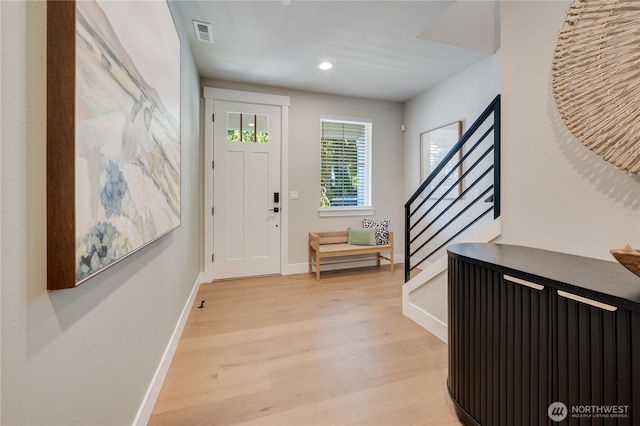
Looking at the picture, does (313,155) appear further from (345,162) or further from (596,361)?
(596,361)

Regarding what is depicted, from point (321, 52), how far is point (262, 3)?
0.90 metres

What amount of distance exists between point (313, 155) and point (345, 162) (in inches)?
22.6

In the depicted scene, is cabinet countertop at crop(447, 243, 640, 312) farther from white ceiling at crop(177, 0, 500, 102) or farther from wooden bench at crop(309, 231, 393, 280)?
wooden bench at crop(309, 231, 393, 280)

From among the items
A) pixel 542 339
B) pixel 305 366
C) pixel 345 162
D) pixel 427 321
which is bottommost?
pixel 305 366

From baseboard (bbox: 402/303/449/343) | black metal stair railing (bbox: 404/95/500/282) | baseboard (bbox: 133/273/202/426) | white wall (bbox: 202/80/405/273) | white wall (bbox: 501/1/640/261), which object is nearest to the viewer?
white wall (bbox: 501/1/640/261)

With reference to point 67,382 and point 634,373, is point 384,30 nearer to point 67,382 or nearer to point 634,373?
point 634,373

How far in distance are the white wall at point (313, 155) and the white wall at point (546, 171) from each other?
2796 mm

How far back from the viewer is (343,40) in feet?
9.18

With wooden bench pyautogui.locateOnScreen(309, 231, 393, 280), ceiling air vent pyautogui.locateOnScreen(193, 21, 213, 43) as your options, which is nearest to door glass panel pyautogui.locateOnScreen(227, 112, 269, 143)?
ceiling air vent pyautogui.locateOnScreen(193, 21, 213, 43)

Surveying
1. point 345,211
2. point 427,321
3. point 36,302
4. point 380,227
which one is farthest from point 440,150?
point 36,302

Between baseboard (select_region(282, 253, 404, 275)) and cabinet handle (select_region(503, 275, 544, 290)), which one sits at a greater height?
cabinet handle (select_region(503, 275, 544, 290))

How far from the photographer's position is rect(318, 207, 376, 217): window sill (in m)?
4.32

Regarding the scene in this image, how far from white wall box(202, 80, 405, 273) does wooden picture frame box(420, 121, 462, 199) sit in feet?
1.97

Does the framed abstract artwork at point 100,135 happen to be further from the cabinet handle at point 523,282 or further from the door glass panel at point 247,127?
the door glass panel at point 247,127
